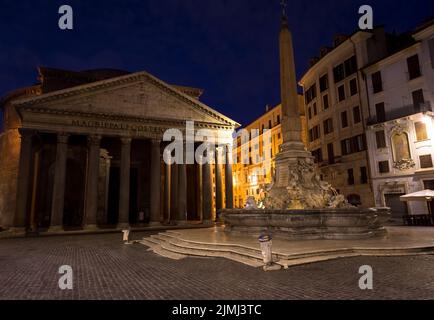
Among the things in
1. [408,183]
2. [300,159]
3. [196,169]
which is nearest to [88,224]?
[196,169]

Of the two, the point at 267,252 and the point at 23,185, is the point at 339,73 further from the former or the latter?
the point at 23,185

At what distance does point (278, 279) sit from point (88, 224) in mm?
20086

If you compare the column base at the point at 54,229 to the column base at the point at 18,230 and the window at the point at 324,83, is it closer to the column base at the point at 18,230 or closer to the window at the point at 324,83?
the column base at the point at 18,230

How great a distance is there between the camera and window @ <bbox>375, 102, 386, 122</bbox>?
941 inches

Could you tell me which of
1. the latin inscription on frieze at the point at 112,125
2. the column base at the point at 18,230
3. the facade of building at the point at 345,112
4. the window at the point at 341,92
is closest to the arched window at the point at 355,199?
the facade of building at the point at 345,112

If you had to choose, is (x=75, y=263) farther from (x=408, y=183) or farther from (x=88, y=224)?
(x=408, y=183)

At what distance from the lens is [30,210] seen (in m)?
25.6

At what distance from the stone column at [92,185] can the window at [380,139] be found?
23.7 metres

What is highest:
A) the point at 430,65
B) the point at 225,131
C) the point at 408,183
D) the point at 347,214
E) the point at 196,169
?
the point at 430,65

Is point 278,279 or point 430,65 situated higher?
point 430,65

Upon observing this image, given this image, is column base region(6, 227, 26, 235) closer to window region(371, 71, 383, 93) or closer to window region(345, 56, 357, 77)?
window region(371, 71, 383, 93)

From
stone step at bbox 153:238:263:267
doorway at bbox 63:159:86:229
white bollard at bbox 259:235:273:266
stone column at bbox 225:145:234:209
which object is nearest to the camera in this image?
white bollard at bbox 259:235:273:266

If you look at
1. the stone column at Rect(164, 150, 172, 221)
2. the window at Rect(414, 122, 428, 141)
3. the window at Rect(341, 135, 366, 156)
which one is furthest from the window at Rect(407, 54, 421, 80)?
the stone column at Rect(164, 150, 172, 221)

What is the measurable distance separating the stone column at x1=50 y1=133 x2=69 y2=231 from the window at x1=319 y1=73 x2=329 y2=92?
2595 cm
